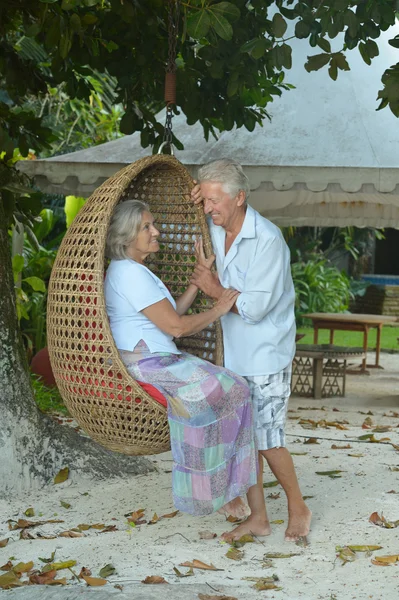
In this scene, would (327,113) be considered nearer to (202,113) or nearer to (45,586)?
(202,113)

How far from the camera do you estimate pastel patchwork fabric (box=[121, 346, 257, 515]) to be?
357cm

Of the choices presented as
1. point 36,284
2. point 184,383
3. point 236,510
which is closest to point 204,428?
point 184,383

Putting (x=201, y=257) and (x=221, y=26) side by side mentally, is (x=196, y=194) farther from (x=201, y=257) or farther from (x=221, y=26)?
(x=221, y=26)

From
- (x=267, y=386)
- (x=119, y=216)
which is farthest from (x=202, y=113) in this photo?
(x=267, y=386)

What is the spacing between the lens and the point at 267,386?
12.3 ft

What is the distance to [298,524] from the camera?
151 inches

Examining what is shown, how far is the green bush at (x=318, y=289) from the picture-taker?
15.1 m

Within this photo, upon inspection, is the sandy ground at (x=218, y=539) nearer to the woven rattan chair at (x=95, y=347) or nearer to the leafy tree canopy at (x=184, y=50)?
the woven rattan chair at (x=95, y=347)

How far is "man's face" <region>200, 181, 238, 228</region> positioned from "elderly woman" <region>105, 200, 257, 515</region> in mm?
267

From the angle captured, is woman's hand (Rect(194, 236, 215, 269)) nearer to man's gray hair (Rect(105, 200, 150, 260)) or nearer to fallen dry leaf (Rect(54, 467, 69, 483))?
man's gray hair (Rect(105, 200, 150, 260))

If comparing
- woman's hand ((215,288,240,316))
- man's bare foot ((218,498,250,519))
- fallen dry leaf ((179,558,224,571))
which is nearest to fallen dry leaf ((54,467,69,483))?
man's bare foot ((218,498,250,519))

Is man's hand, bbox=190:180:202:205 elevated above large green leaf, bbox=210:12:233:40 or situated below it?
below

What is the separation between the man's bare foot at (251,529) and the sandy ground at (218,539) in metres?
0.04

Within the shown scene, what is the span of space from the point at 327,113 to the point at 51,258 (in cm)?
349
